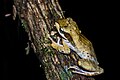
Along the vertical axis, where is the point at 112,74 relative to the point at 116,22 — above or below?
below

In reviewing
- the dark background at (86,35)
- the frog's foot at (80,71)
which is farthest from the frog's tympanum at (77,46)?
the dark background at (86,35)

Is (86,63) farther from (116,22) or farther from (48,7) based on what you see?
(116,22)

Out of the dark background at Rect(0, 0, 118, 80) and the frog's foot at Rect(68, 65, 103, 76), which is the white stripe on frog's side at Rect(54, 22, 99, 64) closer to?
the frog's foot at Rect(68, 65, 103, 76)

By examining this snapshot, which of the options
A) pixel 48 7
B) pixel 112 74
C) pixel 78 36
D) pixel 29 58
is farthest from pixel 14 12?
pixel 112 74

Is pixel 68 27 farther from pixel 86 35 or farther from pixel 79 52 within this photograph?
pixel 86 35

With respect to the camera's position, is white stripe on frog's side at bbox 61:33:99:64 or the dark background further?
the dark background

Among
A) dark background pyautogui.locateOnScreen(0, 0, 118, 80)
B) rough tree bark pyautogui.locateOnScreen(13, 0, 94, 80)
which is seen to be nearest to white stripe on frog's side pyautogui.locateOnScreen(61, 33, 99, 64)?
rough tree bark pyautogui.locateOnScreen(13, 0, 94, 80)
